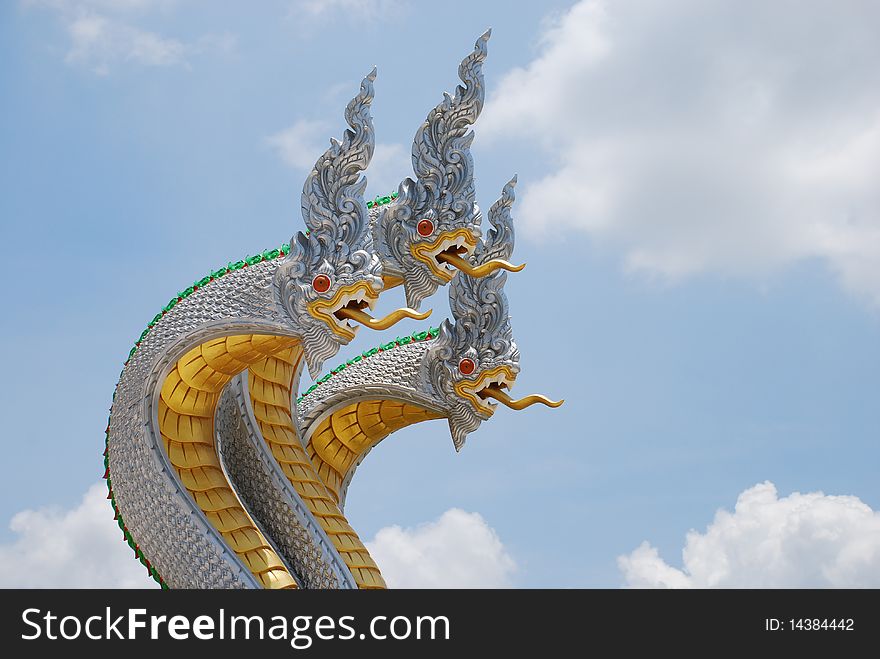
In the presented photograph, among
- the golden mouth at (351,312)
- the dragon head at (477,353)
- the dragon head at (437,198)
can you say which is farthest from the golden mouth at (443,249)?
the golden mouth at (351,312)

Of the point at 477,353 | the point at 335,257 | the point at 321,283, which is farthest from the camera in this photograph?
the point at 477,353

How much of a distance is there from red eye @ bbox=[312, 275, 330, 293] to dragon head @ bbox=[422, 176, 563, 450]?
2.52 meters

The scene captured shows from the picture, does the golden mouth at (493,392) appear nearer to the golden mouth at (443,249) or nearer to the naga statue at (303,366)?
the naga statue at (303,366)

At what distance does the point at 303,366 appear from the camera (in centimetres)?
1138

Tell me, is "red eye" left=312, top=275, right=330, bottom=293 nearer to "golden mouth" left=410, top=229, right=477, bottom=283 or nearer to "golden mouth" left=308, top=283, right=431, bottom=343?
"golden mouth" left=308, top=283, right=431, bottom=343

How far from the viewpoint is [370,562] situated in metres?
11.0

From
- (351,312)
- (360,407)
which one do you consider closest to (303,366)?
(360,407)

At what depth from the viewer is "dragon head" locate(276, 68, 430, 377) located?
9594mm

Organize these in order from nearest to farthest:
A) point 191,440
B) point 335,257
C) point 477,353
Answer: point 335,257 < point 191,440 < point 477,353

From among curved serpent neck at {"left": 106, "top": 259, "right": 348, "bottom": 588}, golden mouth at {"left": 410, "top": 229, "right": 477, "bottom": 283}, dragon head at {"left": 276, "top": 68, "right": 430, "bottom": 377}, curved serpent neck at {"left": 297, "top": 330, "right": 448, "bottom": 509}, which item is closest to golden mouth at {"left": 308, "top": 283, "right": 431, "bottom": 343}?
dragon head at {"left": 276, "top": 68, "right": 430, "bottom": 377}

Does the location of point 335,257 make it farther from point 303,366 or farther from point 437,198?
point 303,366

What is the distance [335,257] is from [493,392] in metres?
2.78

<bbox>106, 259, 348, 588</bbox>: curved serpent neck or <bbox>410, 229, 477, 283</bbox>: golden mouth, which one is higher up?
<bbox>410, 229, 477, 283</bbox>: golden mouth
